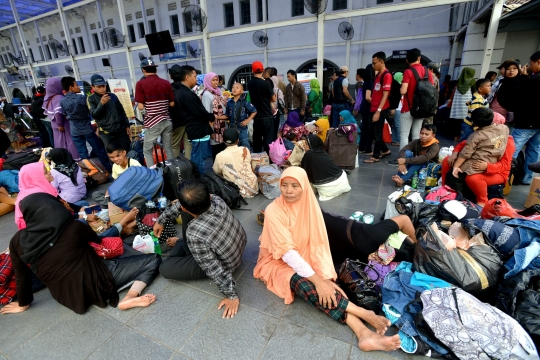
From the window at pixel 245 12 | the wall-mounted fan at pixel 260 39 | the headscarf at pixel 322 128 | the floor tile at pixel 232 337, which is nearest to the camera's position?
the floor tile at pixel 232 337

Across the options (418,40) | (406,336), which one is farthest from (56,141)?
(418,40)

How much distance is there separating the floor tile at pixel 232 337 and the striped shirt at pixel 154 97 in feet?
10.5

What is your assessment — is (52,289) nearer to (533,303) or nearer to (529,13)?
(533,303)

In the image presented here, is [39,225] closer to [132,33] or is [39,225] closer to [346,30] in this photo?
[346,30]

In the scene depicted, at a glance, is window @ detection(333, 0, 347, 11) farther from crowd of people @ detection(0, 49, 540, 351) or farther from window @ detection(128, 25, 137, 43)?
window @ detection(128, 25, 137, 43)

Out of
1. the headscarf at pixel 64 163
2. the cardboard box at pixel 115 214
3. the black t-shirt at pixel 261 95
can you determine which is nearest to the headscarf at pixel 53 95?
the headscarf at pixel 64 163

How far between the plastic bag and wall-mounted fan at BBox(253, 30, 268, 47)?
40.8 feet

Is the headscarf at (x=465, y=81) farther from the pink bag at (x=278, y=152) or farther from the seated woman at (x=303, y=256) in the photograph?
the seated woman at (x=303, y=256)

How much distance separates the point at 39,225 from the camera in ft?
5.89

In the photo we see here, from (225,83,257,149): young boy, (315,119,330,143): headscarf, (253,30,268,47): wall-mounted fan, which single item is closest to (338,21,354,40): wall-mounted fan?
(253,30,268,47): wall-mounted fan

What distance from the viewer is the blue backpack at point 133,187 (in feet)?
10.7

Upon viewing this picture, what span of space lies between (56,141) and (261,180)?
14.4 ft

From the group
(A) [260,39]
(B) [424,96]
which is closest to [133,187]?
(B) [424,96]

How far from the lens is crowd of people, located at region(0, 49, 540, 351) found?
193cm
